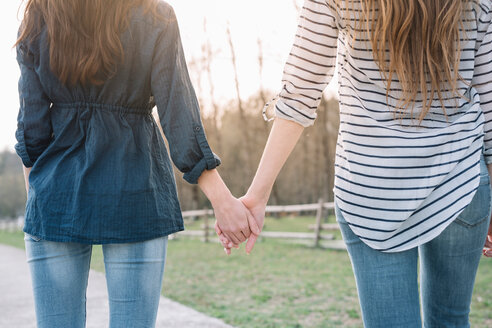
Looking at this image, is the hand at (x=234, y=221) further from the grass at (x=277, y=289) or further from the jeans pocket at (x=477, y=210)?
the grass at (x=277, y=289)

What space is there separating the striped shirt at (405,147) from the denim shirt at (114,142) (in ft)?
1.64

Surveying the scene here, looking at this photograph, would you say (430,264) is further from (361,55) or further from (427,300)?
(361,55)

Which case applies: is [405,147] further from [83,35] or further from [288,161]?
[288,161]

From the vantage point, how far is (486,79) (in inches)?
61.2

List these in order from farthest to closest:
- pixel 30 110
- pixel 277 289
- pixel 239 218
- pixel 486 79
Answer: pixel 277 289
pixel 239 218
pixel 30 110
pixel 486 79

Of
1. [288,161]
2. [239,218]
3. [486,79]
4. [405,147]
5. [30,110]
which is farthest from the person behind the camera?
[288,161]

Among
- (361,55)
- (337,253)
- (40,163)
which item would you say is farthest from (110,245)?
(337,253)

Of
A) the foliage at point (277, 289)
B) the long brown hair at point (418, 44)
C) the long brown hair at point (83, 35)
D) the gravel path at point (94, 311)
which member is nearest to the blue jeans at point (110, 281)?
the long brown hair at point (83, 35)

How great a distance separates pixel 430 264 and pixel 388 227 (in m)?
0.22

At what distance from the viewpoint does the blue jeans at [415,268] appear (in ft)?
4.75

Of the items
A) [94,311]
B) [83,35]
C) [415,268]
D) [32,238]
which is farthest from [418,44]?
[94,311]

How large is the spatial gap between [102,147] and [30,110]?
29 centimetres

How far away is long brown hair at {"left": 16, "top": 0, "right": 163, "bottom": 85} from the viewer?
5.21ft

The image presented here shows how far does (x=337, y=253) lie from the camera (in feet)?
38.7
